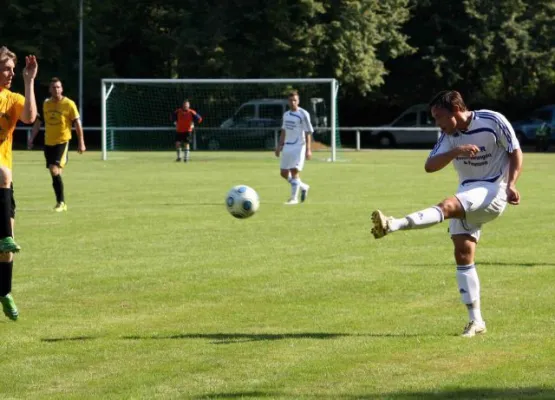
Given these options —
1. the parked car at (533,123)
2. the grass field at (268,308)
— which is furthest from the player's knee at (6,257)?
the parked car at (533,123)

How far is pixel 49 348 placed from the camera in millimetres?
8250

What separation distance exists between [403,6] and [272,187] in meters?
32.0

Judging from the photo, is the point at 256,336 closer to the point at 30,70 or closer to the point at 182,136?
the point at 30,70

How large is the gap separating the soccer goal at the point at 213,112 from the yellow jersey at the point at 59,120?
83.5ft

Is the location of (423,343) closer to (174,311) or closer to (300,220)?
(174,311)

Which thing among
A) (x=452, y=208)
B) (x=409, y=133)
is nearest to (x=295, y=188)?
(x=452, y=208)

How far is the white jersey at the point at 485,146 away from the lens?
8.64 m

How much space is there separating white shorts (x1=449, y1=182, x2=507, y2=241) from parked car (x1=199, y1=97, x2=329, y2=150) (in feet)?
123

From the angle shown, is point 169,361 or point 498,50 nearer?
point 169,361

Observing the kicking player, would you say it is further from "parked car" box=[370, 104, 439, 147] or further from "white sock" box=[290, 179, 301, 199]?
"white sock" box=[290, 179, 301, 199]

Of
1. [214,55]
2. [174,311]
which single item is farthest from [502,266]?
[214,55]

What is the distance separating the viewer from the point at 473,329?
28.1 feet

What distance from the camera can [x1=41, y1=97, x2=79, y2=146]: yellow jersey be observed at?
776 inches

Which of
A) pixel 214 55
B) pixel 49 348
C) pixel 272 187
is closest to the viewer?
pixel 49 348
